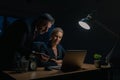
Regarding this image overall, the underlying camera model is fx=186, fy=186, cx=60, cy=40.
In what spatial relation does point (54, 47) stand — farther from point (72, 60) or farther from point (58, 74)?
point (58, 74)

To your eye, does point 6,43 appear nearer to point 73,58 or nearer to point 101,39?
point 73,58

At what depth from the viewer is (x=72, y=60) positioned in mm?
1922

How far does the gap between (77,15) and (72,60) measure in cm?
270

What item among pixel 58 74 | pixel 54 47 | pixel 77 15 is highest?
pixel 77 15

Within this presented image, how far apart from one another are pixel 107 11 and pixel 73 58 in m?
2.44

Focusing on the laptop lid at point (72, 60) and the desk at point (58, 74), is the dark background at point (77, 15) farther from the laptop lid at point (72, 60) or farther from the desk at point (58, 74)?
the laptop lid at point (72, 60)

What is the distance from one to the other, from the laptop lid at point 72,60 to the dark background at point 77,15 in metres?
2.04

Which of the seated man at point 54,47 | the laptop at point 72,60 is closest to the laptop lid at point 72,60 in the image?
the laptop at point 72,60

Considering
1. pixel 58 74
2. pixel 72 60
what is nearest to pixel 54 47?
Result: pixel 72 60

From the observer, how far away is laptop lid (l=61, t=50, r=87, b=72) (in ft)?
6.04

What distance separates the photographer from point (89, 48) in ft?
14.2

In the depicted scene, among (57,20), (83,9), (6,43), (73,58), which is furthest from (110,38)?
(6,43)

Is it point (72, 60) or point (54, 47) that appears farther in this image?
point (54, 47)

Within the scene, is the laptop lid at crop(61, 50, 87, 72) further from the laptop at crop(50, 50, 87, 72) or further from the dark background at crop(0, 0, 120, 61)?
the dark background at crop(0, 0, 120, 61)
